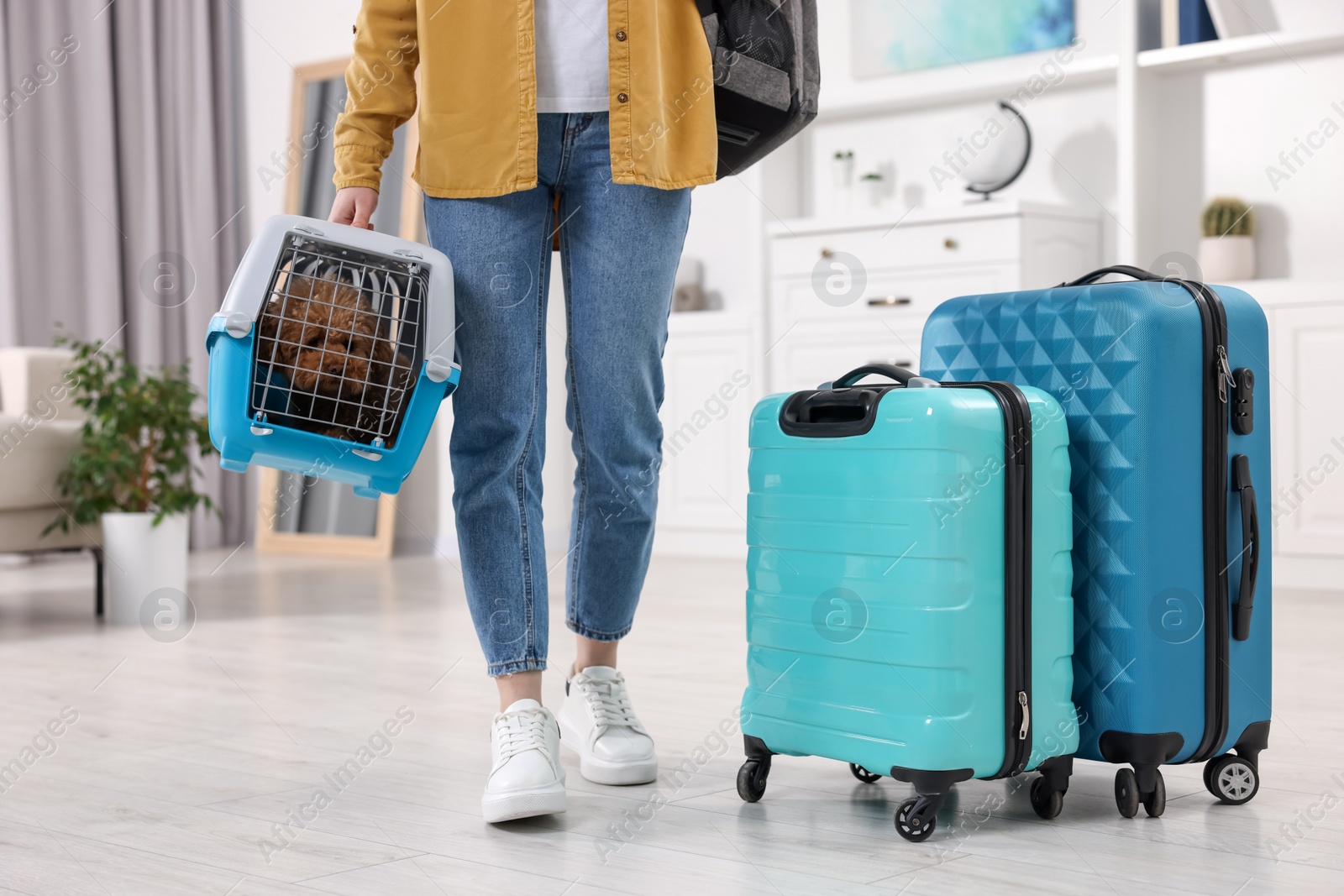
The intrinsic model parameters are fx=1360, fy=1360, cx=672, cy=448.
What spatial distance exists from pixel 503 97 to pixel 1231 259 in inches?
97.0

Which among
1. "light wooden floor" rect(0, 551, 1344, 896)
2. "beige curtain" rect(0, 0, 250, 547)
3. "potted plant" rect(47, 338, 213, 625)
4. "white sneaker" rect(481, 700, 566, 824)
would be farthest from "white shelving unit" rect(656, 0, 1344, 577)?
"white sneaker" rect(481, 700, 566, 824)

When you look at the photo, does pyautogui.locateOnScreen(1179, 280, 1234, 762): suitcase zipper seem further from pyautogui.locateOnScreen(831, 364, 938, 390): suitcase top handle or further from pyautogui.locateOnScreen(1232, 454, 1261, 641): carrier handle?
pyautogui.locateOnScreen(831, 364, 938, 390): suitcase top handle

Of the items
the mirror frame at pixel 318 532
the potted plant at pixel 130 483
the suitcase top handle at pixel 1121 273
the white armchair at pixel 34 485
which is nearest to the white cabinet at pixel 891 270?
the mirror frame at pixel 318 532

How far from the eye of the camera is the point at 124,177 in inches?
179

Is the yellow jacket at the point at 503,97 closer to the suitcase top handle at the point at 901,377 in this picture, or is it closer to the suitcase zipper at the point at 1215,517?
the suitcase top handle at the point at 901,377

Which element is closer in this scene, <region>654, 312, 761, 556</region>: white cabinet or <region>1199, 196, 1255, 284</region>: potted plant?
<region>1199, 196, 1255, 284</region>: potted plant

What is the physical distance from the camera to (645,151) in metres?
1.23

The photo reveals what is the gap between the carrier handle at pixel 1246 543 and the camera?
1.18 m

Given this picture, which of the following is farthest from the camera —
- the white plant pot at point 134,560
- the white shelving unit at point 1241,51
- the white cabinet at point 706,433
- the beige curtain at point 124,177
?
the beige curtain at point 124,177

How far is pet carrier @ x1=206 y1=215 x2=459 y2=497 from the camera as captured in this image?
107 cm

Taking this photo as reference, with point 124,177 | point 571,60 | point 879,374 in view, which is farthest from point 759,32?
point 124,177

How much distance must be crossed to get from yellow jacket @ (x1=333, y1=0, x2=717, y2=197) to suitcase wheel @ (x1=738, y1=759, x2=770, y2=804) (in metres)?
0.54

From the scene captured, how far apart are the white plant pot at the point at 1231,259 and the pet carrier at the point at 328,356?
8.35 feet

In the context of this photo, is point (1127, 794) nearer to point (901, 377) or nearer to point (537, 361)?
point (901, 377)
